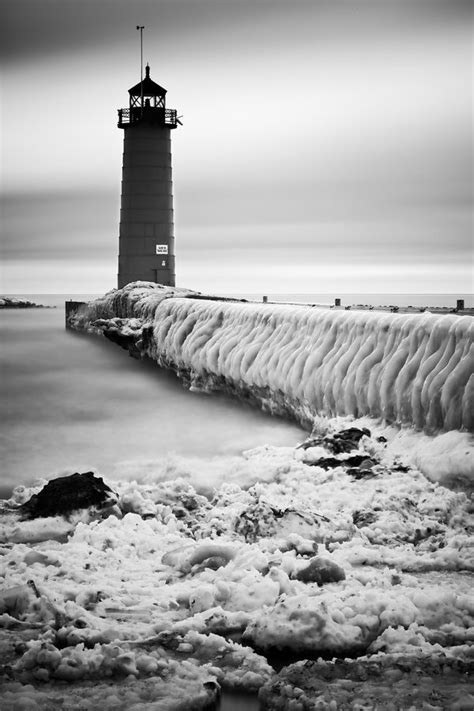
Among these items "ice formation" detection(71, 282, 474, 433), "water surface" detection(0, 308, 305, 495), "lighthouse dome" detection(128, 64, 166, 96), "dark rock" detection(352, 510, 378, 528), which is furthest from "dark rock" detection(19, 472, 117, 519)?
"lighthouse dome" detection(128, 64, 166, 96)

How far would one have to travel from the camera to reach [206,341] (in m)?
10.3

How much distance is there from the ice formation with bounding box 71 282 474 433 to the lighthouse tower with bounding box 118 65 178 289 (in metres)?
16.1

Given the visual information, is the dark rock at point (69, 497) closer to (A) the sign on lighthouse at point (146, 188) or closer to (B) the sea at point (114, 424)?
(B) the sea at point (114, 424)

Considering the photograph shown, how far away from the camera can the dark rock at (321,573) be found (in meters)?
3.14

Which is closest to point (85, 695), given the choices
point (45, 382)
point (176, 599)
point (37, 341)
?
point (176, 599)

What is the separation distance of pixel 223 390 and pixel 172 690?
6639mm

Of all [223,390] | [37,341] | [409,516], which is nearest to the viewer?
[409,516]

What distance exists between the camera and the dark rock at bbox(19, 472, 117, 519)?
13.8ft

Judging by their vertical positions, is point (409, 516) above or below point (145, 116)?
below

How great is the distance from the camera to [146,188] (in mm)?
26984

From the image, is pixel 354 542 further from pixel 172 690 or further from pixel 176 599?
pixel 172 690

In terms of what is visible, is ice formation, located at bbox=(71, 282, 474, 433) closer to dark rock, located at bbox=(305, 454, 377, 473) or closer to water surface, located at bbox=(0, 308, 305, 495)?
water surface, located at bbox=(0, 308, 305, 495)

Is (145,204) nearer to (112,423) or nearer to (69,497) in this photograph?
(112,423)

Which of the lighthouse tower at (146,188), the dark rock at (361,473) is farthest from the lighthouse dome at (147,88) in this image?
the dark rock at (361,473)
